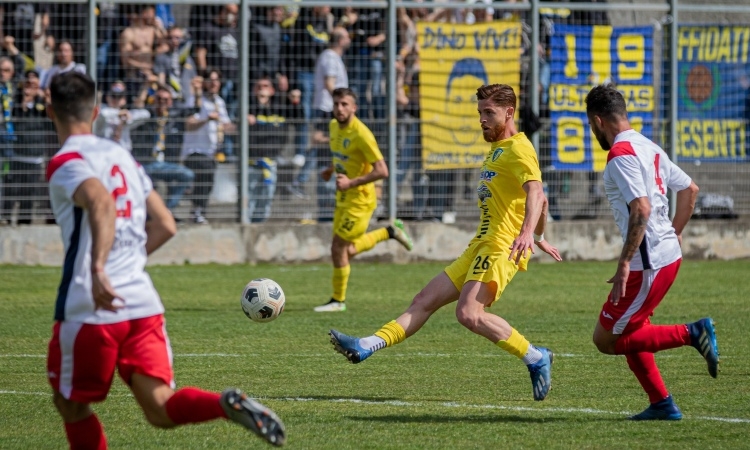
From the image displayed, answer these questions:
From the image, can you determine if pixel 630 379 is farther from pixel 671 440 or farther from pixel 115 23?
pixel 115 23

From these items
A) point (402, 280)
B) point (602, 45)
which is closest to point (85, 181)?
point (402, 280)

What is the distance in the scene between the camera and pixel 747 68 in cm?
1912

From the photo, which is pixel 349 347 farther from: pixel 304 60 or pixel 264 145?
pixel 304 60

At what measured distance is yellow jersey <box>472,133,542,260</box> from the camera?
807cm

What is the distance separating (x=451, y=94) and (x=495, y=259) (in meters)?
10.4

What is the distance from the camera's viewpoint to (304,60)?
699 inches

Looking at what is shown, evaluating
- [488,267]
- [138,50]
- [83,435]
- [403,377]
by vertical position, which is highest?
[138,50]

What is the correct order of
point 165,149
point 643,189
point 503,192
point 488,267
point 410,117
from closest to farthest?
point 643,189 < point 488,267 < point 503,192 < point 165,149 < point 410,117

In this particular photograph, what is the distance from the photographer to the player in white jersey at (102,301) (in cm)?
510

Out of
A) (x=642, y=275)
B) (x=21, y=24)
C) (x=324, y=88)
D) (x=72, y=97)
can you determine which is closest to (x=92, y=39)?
(x=21, y=24)

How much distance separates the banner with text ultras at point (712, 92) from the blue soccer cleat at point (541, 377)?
39.9ft

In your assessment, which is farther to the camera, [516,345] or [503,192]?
[503,192]

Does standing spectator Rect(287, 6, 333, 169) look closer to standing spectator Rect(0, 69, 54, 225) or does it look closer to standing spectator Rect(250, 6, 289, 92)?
standing spectator Rect(250, 6, 289, 92)

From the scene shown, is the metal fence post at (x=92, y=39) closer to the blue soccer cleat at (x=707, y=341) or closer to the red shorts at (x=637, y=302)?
the red shorts at (x=637, y=302)
